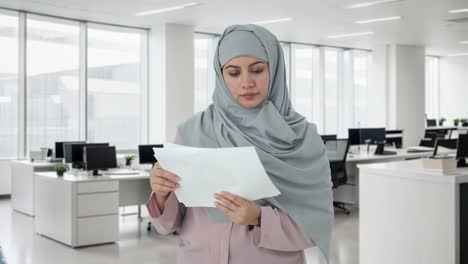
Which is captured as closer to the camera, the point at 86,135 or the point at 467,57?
the point at 86,135

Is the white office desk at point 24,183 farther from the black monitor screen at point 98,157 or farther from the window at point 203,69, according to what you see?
the window at point 203,69

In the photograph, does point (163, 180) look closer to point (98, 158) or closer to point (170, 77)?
point (98, 158)

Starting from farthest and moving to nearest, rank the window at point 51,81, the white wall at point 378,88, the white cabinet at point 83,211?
the white wall at point 378,88 < the window at point 51,81 < the white cabinet at point 83,211

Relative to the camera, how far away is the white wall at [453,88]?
60.5ft

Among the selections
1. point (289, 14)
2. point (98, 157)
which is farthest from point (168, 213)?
point (289, 14)

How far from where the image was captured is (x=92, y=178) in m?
6.21

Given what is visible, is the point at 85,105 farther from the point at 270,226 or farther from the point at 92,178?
the point at 270,226

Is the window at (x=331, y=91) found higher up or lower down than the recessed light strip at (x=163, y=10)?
lower down

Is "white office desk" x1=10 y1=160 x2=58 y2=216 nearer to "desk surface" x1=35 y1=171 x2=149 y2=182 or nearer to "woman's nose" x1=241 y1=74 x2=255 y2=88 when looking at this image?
"desk surface" x1=35 y1=171 x2=149 y2=182

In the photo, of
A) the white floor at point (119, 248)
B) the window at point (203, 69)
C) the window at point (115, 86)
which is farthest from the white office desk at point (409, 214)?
the window at point (203, 69)

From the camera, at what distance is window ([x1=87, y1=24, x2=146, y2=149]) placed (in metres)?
11.1

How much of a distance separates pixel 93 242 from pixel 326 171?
5.12 m

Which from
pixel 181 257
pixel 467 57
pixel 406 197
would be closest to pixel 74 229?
pixel 406 197

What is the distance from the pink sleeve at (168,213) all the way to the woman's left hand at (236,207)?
19 cm
